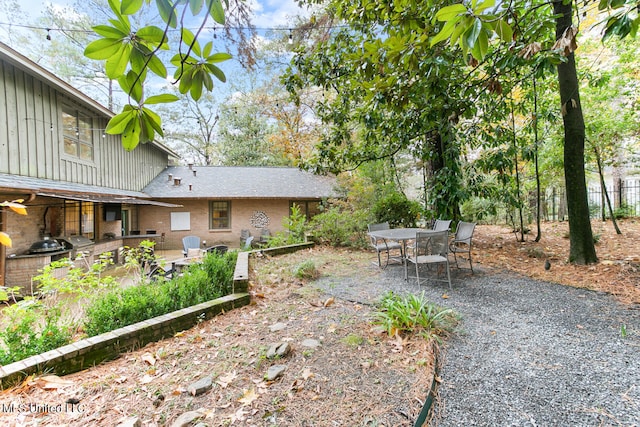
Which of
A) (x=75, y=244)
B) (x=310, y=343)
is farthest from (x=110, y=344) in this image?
(x=75, y=244)

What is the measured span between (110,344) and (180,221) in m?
12.4

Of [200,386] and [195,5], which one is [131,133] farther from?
[200,386]

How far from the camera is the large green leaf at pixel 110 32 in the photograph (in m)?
0.86

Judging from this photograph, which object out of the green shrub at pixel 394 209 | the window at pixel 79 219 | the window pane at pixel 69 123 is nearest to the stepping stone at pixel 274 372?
→ the green shrub at pixel 394 209

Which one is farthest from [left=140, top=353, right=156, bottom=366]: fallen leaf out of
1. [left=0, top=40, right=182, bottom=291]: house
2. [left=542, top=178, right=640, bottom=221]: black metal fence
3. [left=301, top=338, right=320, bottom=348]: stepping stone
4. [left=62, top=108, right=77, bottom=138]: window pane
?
[left=542, top=178, right=640, bottom=221]: black metal fence

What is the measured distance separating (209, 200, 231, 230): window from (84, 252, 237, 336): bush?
409 inches

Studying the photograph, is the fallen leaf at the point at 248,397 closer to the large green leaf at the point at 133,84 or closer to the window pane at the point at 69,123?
the large green leaf at the point at 133,84

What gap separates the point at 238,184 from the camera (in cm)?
1500

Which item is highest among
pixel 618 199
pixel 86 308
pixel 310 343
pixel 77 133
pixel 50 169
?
pixel 77 133

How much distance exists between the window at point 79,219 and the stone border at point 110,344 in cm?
773

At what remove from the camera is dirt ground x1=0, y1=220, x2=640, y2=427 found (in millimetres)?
1904

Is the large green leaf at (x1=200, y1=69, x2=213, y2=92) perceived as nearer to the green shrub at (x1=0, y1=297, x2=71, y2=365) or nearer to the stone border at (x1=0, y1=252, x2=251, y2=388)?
the stone border at (x1=0, y1=252, x2=251, y2=388)

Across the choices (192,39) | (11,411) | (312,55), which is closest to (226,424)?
(11,411)

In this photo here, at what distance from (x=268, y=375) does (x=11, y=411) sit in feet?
5.81
